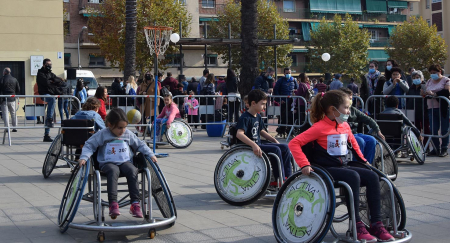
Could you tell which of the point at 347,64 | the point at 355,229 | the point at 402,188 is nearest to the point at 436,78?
the point at 402,188

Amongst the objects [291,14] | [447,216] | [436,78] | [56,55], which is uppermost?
[291,14]

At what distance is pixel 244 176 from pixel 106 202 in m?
2.08

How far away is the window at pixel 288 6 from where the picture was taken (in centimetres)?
7238

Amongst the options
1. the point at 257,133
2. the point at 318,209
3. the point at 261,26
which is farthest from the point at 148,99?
the point at 261,26

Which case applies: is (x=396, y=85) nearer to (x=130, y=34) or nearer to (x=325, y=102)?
(x=325, y=102)

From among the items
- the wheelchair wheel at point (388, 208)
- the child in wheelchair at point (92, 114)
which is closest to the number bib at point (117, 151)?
the wheelchair wheel at point (388, 208)

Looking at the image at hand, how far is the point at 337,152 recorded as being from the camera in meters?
5.73

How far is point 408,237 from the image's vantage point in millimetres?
5508

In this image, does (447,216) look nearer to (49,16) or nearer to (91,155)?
(91,155)

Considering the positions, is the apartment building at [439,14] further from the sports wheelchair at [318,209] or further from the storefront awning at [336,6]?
the sports wheelchair at [318,209]

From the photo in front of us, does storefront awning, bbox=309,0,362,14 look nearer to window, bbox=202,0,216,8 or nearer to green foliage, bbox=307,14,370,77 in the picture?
green foliage, bbox=307,14,370,77

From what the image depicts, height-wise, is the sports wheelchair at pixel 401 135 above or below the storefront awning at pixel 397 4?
below

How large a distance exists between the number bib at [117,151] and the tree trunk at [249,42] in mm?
11420

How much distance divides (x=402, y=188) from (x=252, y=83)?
9.08 metres
